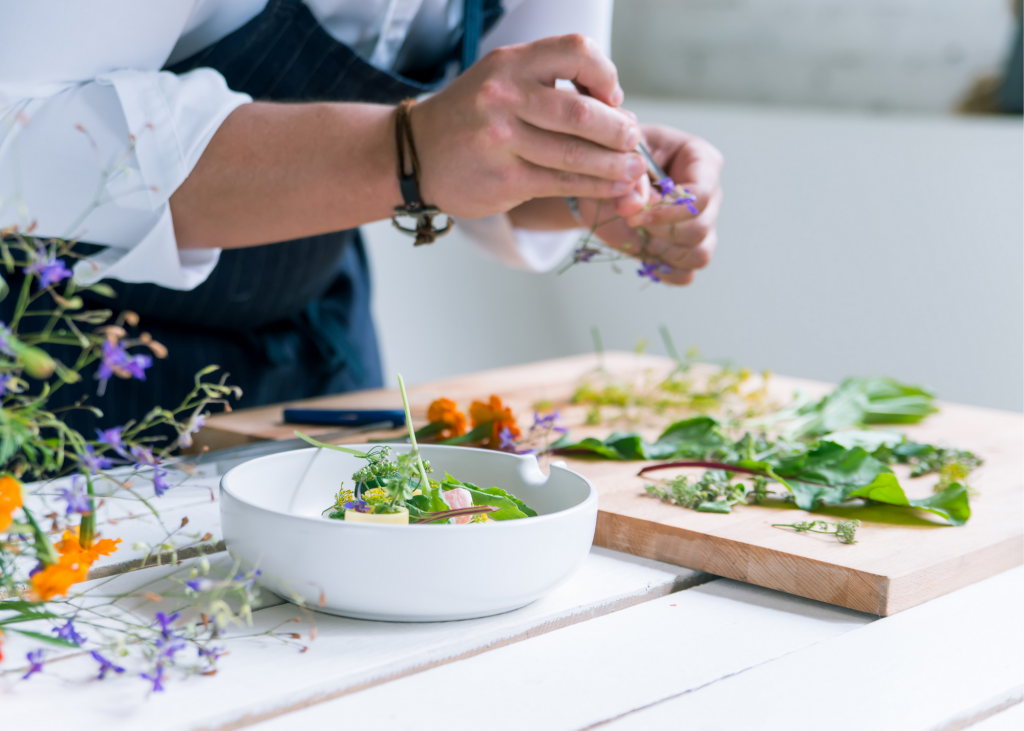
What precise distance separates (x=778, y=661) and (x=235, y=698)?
0.89ft

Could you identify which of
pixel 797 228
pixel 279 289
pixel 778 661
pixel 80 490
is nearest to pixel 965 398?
pixel 797 228

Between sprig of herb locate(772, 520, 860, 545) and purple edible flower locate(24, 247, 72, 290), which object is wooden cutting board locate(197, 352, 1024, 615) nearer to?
sprig of herb locate(772, 520, 860, 545)

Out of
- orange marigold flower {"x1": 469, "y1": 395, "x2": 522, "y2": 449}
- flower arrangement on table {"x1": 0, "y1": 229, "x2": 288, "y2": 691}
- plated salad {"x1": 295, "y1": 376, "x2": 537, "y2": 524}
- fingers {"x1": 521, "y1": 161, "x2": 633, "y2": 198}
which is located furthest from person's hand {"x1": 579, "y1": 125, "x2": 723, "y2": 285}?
flower arrangement on table {"x1": 0, "y1": 229, "x2": 288, "y2": 691}

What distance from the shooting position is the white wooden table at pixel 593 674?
0.43m

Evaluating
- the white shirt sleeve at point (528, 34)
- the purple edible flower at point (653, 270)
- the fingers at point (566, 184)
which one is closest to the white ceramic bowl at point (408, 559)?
the fingers at point (566, 184)

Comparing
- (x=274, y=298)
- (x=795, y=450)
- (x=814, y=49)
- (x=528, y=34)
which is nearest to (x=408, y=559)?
(x=795, y=450)

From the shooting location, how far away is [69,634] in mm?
441

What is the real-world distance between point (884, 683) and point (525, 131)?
1.55 ft

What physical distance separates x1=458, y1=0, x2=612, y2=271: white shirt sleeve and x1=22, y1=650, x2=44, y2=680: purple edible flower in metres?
0.85

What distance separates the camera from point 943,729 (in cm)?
45

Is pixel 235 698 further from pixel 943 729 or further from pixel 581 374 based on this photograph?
pixel 581 374

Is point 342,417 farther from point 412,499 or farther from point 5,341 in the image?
point 5,341

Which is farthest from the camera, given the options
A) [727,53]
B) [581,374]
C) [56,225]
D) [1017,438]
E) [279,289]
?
[727,53]

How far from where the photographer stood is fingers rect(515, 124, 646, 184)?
761 mm
